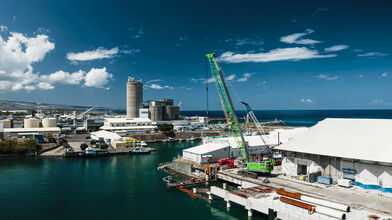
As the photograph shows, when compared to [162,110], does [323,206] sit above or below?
below

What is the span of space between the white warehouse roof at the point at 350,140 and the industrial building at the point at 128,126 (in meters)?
56.4

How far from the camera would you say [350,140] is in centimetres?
2467

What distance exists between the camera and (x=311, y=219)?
16391 millimetres

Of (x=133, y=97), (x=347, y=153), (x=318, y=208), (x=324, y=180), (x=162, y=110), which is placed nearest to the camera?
(x=318, y=208)

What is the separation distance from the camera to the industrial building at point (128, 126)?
75.3m

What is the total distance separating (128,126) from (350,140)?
219 feet

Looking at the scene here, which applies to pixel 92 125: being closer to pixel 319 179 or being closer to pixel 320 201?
pixel 319 179

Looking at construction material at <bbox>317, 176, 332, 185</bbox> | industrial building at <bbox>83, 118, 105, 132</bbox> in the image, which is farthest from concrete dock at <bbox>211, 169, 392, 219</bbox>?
industrial building at <bbox>83, 118, 105, 132</bbox>

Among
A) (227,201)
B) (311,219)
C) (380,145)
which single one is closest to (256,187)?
(227,201)

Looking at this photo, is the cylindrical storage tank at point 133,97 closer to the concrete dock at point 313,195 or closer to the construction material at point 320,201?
the concrete dock at point 313,195

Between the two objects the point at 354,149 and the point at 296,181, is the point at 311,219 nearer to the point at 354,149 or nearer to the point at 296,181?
the point at 296,181

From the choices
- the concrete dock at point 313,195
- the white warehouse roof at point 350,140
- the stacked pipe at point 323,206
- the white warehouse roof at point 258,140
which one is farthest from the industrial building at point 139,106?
the stacked pipe at point 323,206

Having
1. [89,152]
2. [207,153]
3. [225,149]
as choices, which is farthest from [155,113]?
[207,153]

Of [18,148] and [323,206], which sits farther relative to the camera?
[18,148]
